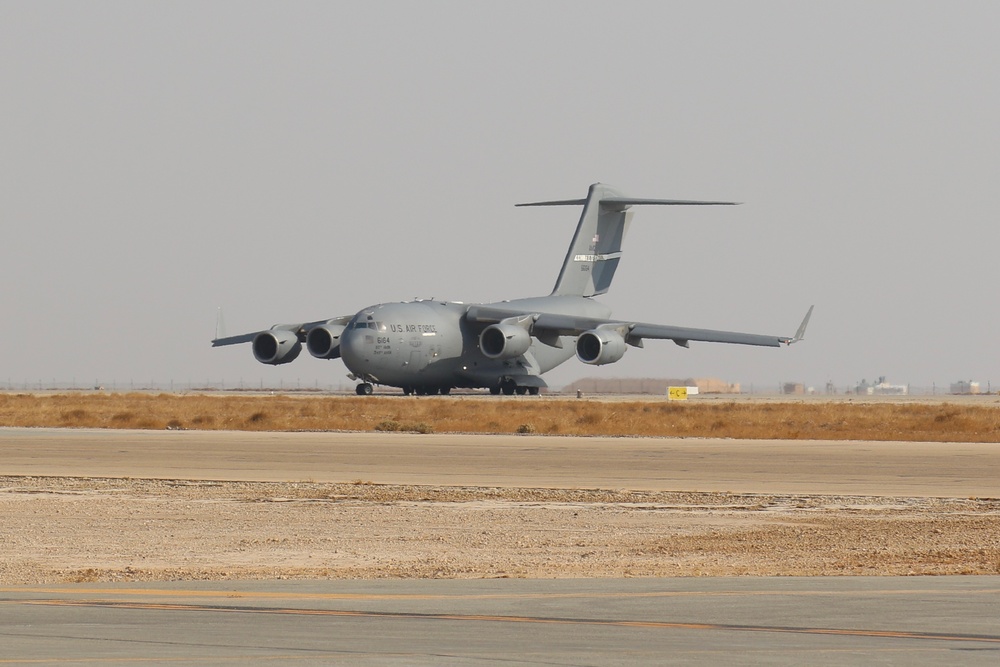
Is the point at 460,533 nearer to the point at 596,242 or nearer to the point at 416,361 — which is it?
the point at 416,361

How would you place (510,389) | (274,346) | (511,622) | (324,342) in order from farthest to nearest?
1. (510,389)
2. (274,346)
3. (324,342)
4. (511,622)

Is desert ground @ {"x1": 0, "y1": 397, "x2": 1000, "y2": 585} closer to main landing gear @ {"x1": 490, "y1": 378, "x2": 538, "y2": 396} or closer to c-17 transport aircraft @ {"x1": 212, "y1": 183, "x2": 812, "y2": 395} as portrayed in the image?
c-17 transport aircraft @ {"x1": 212, "y1": 183, "x2": 812, "y2": 395}

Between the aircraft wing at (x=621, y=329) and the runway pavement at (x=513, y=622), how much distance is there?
55403 millimetres

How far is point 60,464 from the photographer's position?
2822 centimetres

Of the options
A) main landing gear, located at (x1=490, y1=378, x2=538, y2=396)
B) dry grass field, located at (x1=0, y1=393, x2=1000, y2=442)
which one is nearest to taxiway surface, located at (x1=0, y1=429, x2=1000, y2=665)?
dry grass field, located at (x1=0, y1=393, x2=1000, y2=442)

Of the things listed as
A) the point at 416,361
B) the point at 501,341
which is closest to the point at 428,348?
the point at 416,361

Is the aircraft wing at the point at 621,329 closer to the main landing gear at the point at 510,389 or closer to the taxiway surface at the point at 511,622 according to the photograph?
the main landing gear at the point at 510,389

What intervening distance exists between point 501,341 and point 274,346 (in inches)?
406

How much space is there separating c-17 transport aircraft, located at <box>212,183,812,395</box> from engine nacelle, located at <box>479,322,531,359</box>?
4 centimetres

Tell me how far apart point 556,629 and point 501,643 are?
0.71m

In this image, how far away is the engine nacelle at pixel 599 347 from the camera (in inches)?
2562

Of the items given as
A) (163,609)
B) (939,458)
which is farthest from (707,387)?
(163,609)

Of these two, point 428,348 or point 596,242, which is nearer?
point 428,348

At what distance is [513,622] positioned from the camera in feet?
31.6
